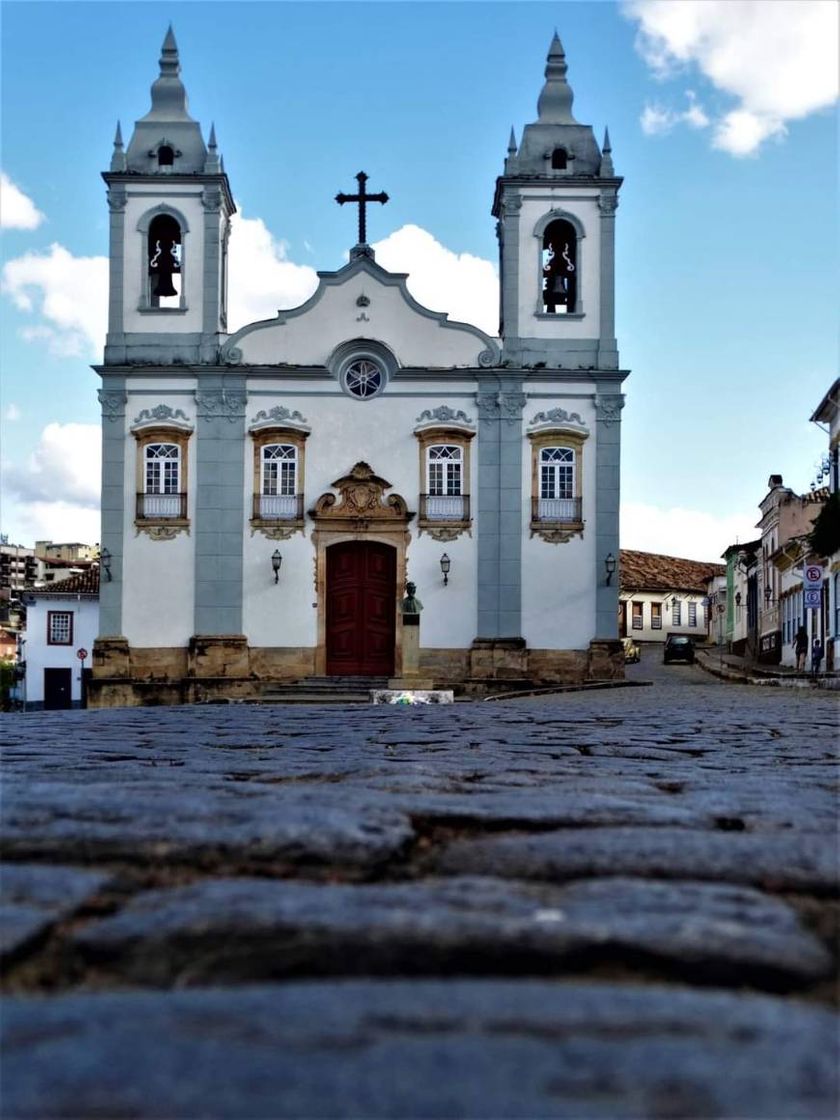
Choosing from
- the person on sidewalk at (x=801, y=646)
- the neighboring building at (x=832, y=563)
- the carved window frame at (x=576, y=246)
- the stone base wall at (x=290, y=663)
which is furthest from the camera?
the person on sidewalk at (x=801, y=646)

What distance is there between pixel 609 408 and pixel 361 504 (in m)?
5.42

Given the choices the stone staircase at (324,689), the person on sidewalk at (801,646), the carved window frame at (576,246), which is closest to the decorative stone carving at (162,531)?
the stone staircase at (324,689)

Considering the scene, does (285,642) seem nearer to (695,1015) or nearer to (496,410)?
(496,410)

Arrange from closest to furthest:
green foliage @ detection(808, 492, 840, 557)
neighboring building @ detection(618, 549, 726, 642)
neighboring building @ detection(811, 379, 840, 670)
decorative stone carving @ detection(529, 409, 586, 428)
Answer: decorative stone carving @ detection(529, 409, 586, 428), green foliage @ detection(808, 492, 840, 557), neighboring building @ detection(811, 379, 840, 670), neighboring building @ detection(618, 549, 726, 642)

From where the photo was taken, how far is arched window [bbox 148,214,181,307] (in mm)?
28047

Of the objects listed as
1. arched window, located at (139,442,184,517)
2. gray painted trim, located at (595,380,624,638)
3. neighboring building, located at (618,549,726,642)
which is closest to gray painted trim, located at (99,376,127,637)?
arched window, located at (139,442,184,517)

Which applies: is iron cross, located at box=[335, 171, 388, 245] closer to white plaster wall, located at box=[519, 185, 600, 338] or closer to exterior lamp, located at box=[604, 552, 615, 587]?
white plaster wall, located at box=[519, 185, 600, 338]

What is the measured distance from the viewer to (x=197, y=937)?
6.14 ft

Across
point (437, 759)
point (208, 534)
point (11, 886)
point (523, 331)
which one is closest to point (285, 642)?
point (208, 534)

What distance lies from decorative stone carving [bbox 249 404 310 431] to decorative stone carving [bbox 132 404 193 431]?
4.46 feet

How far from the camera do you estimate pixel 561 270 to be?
2811 centimetres

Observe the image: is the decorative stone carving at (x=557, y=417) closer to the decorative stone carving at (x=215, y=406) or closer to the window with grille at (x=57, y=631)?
the decorative stone carving at (x=215, y=406)

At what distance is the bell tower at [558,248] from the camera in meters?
27.5

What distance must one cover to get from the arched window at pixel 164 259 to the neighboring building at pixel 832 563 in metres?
16.8
